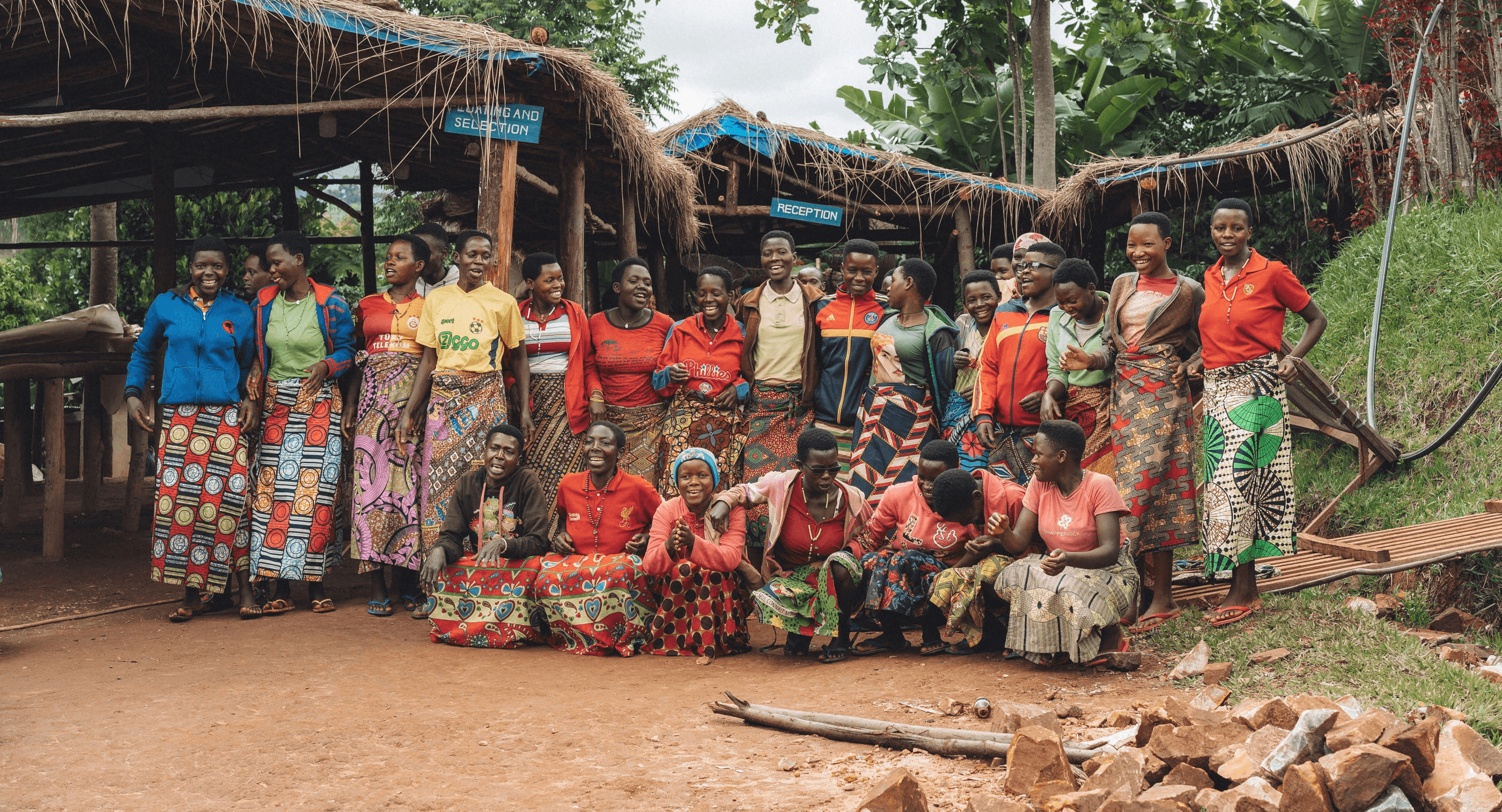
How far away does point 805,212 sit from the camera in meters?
9.64

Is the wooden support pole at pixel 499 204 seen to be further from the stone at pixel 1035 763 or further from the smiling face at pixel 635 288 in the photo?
the stone at pixel 1035 763

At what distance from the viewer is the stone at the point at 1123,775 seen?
273 centimetres

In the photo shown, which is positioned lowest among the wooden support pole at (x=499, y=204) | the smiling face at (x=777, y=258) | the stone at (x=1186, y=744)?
the stone at (x=1186, y=744)

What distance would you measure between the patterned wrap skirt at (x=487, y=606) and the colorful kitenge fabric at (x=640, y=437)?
0.93m

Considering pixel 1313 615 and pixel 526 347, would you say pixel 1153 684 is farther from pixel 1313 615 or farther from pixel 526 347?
pixel 526 347

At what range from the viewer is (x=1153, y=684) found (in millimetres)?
4090

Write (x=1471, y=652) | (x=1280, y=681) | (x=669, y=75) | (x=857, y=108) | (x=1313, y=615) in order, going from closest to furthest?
(x=1280, y=681) → (x=1471, y=652) → (x=1313, y=615) → (x=857, y=108) → (x=669, y=75)

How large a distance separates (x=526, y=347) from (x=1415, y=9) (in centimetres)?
702

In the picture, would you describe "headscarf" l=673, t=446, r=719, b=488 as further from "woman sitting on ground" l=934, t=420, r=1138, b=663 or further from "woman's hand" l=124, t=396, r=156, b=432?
"woman's hand" l=124, t=396, r=156, b=432

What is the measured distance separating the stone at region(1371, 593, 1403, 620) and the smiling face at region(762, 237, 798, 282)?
128 inches

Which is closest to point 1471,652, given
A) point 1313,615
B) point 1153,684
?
point 1313,615

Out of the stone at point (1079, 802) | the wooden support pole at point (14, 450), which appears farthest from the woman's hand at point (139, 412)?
the stone at point (1079, 802)

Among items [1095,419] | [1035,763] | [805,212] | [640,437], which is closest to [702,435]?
[640,437]

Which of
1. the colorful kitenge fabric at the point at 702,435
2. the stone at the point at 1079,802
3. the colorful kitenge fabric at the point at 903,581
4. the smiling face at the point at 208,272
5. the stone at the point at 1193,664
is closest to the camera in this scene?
the stone at the point at 1079,802
